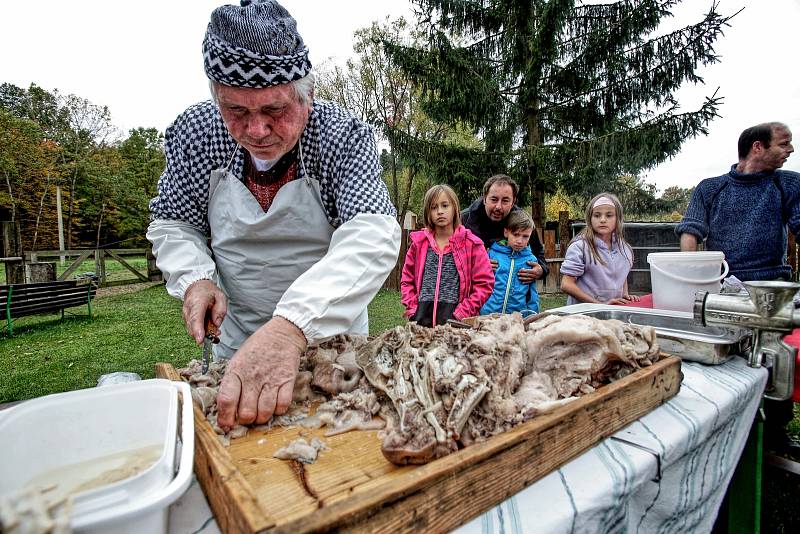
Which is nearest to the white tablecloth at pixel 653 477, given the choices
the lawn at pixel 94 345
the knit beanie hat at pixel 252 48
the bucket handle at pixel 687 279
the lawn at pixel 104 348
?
the bucket handle at pixel 687 279

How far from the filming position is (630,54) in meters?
11.5

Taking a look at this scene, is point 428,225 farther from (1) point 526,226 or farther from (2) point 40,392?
(2) point 40,392

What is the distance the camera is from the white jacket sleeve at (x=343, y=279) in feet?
4.13

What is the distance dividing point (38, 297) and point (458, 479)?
382 inches

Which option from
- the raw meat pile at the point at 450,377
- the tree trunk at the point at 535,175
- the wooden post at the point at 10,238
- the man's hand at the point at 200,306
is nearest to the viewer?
the raw meat pile at the point at 450,377

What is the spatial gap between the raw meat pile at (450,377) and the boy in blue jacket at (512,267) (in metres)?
2.30

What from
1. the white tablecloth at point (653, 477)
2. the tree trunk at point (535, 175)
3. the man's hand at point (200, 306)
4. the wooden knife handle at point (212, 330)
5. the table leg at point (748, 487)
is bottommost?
the table leg at point (748, 487)

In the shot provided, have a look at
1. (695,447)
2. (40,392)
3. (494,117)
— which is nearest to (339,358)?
(695,447)

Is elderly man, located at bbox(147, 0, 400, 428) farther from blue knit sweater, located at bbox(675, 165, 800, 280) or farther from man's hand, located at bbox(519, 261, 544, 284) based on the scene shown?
blue knit sweater, located at bbox(675, 165, 800, 280)

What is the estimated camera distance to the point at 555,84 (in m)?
12.1

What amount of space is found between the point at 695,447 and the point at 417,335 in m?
0.94

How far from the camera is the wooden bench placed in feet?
22.6

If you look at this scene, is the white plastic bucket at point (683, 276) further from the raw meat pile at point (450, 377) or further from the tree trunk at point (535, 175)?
the tree trunk at point (535, 175)

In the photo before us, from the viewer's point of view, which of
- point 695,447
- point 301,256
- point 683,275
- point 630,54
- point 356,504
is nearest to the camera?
point 356,504
